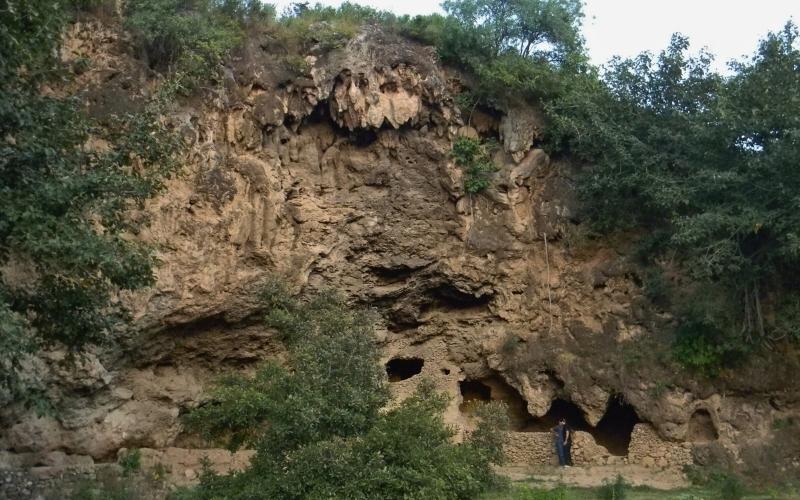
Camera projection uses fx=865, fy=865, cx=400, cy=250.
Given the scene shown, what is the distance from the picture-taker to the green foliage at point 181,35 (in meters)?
15.7

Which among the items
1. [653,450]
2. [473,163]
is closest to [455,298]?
[473,163]

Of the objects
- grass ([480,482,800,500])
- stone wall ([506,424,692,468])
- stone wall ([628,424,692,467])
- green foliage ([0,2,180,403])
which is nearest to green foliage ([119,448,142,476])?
green foliage ([0,2,180,403])

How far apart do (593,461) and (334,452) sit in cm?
858

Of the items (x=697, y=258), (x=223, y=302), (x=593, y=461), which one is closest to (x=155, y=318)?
(x=223, y=302)

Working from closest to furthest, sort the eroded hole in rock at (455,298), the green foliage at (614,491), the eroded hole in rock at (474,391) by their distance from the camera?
the green foliage at (614,491) < the eroded hole in rock at (455,298) < the eroded hole in rock at (474,391)

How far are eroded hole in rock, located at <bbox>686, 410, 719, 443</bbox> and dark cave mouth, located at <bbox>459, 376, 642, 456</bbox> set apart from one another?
5.07 feet

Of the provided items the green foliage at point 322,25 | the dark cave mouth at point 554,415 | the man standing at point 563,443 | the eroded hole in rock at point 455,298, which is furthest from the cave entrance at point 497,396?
the green foliage at point 322,25

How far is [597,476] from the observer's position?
52.4ft

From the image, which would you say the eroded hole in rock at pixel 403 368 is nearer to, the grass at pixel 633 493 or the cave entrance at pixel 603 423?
the cave entrance at pixel 603 423

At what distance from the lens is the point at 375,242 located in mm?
17922

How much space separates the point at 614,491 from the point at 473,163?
25.4 feet

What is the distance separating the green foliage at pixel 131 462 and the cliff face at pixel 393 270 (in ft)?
1.18

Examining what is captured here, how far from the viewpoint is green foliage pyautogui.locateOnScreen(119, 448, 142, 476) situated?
1442 cm

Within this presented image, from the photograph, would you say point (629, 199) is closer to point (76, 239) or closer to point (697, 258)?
point (697, 258)
